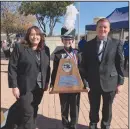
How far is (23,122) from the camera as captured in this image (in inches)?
168

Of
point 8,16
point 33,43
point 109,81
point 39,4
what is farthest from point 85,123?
point 39,4

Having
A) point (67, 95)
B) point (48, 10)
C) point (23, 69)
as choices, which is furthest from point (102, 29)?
point (48, 10)

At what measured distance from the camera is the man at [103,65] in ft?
13.9

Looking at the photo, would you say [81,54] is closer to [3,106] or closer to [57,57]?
[57,57]

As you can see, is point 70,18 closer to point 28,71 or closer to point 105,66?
point 105,66

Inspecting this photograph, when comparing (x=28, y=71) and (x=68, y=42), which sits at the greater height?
(x=68, y=42)

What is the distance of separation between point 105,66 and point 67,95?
2.38ft

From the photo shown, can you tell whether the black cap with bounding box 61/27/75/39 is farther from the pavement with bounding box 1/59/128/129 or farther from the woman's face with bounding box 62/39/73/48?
the pavement with bounding box 1/59/128/129

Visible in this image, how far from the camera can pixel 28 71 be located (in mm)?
4070

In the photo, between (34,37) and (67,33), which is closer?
(34,37)

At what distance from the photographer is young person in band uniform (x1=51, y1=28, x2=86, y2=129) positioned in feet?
14.1

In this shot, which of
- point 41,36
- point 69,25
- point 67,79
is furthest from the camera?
point 69,25

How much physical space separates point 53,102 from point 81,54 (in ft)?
8.83

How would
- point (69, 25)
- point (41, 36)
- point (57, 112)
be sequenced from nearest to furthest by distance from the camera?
point (41, 36), point (69, 25), point (57, 112)
